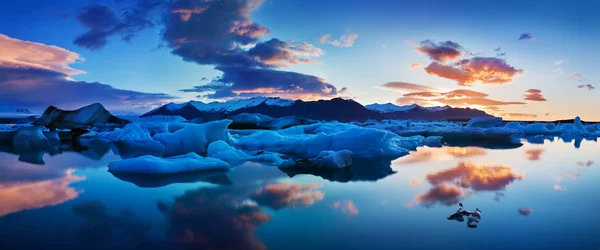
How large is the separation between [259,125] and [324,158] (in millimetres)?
23710

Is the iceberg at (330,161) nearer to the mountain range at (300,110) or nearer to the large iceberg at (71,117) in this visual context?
the large iceberg at (71,117)

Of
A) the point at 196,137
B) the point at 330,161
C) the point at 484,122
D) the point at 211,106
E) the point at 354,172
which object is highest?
the point at 211,106

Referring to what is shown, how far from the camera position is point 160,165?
241 inches

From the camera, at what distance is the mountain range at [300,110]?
9669 centimetres

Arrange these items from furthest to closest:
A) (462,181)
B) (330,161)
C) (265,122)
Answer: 1. (265,122)
2. (330,161)
3. (462,181)

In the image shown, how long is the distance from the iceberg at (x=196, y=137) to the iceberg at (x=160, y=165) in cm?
457

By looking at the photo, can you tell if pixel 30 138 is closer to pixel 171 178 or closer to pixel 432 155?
pixel 171 178

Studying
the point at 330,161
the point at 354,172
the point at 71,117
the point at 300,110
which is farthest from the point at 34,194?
the point at 300,110

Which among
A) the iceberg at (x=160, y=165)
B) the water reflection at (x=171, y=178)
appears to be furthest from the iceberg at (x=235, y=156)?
the water reflection at (x=171, y=178)

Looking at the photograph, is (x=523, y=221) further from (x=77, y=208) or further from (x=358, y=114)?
(x=358, y=114)

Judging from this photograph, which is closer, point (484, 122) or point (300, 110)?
point (484, 122)

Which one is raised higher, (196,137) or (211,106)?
(211,106)

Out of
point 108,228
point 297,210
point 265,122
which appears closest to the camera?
point 108,228

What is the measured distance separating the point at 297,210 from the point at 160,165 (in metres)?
3.39
